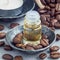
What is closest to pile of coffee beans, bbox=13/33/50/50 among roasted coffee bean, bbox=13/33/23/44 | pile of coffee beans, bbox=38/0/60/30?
roasted coffee bean, bbox=13/33/23/44

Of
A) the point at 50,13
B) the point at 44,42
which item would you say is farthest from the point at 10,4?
the point at 44,42

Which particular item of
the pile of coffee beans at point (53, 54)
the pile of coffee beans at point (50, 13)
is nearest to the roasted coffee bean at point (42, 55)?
the pile of coffee beans at point (53, 54)

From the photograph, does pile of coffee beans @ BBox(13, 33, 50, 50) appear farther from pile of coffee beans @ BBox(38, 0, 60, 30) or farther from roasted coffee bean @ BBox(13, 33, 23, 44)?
pile of coffee beans @ BBox(38, 0, 60, 30)

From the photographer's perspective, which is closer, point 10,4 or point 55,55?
point 55,55

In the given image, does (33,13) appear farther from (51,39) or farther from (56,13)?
(56,13)

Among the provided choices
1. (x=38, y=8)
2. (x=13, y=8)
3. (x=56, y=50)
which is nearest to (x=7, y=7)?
(x=13, y=8)

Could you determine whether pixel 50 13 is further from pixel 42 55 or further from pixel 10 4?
pixel 42 55
